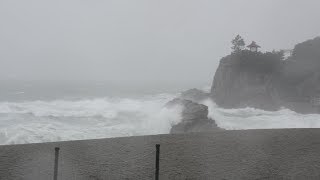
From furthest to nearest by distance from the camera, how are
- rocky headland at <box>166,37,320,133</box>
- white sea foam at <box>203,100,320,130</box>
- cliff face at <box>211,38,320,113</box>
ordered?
cliff face at <box>211,38,320,113</box> < rocky headland at <box>166,37,320,133</box> < white sea foam at <box>203,100,320,130</box>

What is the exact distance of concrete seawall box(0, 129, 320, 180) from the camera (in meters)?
7.79

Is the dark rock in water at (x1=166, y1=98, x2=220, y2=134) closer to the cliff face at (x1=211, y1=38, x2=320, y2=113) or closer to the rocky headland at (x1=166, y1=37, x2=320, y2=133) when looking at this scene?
the rocky headland at (x1=166, y1=37, x2=320, y2=133)

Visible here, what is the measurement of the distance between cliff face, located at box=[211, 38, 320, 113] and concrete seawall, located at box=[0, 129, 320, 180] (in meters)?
43.2

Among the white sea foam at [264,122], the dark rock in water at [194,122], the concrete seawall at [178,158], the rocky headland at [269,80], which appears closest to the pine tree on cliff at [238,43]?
the rocky headland at [269,80]

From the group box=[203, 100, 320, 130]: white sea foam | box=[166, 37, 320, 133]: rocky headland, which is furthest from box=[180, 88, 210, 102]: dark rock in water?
box=[203, 100, 320, 130]: white sea foam

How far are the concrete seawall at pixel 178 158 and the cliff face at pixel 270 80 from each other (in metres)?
43.2

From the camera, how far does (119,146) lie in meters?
9.41

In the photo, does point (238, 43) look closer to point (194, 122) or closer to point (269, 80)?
point (269, 80)

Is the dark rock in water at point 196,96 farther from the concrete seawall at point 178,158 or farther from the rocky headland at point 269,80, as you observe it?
the concrete seawall at point 178,158

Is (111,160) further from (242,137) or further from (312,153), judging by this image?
(312,153)

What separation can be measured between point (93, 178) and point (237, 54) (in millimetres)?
60225

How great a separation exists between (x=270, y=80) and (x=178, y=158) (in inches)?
2087

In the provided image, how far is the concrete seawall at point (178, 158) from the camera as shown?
779cm

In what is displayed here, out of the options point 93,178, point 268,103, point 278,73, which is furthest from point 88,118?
point 278,73
